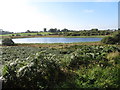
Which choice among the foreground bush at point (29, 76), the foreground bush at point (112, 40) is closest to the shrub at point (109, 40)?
the foreground bush at point (112, 40)

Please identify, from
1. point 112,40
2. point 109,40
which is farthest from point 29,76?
point 112,40

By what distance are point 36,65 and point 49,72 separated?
0.53 m

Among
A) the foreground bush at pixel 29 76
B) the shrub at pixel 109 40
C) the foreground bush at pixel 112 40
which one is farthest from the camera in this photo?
the foreground bush at pixel 112 40

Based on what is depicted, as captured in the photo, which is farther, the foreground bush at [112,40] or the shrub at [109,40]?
the foreground bush at [112,40]

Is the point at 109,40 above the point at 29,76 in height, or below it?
below

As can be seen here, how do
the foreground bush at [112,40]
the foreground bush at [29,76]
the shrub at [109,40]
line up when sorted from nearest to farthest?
the foreground bush at [29,76] < the shrub at [109,40] < the foreground bush at [112,40]

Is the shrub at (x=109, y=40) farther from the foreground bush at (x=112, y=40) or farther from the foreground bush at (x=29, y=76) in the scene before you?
the foreground bush at (x=29, y=76)

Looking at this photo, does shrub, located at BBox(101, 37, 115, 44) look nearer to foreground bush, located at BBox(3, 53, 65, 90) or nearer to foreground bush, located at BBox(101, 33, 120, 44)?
foreground bush, located at BBox(101, 33, 120, 44)

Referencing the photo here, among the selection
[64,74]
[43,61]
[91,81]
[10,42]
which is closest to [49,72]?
[43,61]

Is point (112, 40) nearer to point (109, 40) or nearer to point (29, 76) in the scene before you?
point (109, 40)

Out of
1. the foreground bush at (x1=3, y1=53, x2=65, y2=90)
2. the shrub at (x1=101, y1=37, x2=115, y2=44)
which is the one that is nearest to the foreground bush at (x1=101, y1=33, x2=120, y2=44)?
the shrub at (x1=101, y1=37, x2=115, y2=44)

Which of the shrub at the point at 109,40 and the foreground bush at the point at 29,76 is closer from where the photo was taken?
the foreground bush at the point at 29,76

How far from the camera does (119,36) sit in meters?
31.0

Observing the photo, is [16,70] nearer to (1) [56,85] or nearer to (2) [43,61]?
(2) [43,61]
